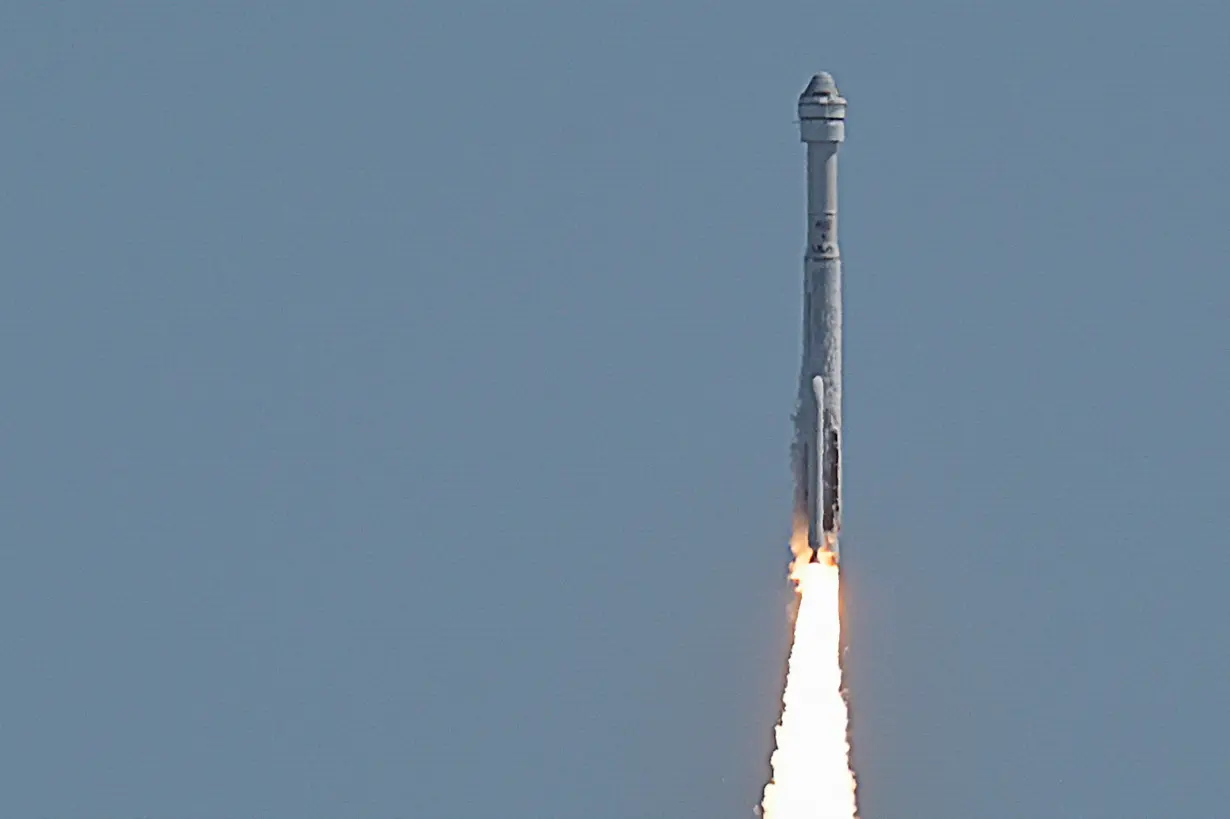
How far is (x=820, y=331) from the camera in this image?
78.2 m

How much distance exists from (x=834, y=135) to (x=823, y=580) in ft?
28.9

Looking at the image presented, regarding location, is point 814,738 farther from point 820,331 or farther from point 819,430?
point 820,331

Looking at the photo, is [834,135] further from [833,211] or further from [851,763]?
[851,763]

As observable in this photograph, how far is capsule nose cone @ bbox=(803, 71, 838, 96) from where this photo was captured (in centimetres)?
7869

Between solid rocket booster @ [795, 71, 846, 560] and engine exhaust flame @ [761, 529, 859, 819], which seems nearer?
solid rocket booster @ [795, 71, 846, 560]

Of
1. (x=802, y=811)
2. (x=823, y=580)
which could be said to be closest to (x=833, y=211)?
(x=823, y=580)

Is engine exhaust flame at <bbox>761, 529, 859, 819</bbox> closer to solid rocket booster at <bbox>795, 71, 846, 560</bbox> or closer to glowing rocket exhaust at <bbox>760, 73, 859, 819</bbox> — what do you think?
glowing rocket exhaust at <bbox>760, 73, 859, 819</bbox>

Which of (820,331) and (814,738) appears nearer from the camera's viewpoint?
(820,331)

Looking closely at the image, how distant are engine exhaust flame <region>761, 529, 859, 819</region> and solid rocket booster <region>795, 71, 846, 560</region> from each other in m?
2.65

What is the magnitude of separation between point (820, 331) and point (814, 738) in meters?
8.55

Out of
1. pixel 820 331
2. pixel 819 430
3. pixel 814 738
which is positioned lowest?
pixel 814 738

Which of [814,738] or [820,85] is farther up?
[820,85]

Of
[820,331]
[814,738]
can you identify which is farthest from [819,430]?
[814,738]

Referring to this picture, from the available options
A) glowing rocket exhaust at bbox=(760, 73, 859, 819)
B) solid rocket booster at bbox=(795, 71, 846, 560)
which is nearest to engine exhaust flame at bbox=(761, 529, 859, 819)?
glowing rocket exhaust at bbox=(760, 73, 859, 819)
